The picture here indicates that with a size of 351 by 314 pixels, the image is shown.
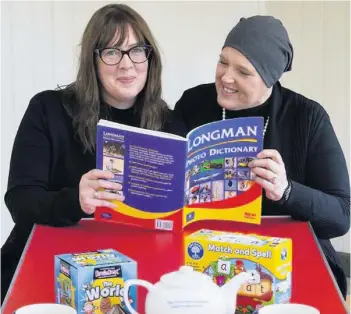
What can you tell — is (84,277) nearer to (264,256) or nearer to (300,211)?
(264,256)

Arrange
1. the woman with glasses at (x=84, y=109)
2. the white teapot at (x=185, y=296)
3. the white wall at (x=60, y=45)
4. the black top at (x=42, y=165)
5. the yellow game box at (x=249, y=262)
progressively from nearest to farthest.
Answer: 1. the white teapot at (x=185, y=296)
2. the yellow game box at (x=249, y=262)
3. the black top at (x=42, y=165)
4. the woman with glasses at (x=84, y=109)
5. the white wall at (x=60, y=45)

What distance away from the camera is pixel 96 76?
6.00ft

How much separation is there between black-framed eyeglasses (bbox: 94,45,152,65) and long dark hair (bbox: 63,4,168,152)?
18 millimetres

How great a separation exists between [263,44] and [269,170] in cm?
47

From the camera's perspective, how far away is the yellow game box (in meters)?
1.04

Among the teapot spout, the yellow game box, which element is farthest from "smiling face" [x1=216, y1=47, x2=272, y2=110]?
the teapot spout

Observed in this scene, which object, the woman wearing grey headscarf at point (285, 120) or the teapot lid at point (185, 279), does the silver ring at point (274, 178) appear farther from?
the teapot lid at point (185, 279)

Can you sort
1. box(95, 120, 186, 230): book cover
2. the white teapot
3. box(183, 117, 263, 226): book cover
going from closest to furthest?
the white teapot
box(95, 120, 186, 230): book cover
box(183, 117, 263, 226): book cover

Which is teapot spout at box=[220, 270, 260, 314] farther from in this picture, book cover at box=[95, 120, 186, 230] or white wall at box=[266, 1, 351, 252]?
white wall at box=[266, 1, 351, 252]

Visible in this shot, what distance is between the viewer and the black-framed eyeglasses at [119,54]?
1.77 metres

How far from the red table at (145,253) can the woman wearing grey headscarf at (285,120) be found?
0.09 meters

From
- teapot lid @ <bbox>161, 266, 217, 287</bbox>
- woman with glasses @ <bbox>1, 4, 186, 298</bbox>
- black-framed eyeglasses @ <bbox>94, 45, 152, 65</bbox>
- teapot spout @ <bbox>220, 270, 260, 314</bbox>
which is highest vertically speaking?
black-framed eyeglasses @ <bbox>94, 45, 152, 65</bbox>

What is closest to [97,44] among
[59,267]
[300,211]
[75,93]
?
[75,93]

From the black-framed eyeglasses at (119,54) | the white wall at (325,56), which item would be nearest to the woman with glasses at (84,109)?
the black-framed eyeglasses at (119,54)
